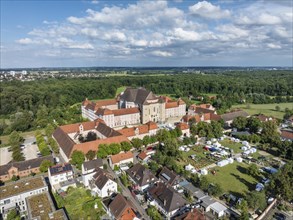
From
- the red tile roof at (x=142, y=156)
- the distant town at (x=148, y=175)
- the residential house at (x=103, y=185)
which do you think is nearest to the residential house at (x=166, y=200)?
the distant town at (x=148, y=175)

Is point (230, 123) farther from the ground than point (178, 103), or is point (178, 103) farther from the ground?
point (178, 103)

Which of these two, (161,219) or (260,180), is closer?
(161,219)

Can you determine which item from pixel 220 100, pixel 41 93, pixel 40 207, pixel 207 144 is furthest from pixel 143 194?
pixel 41 93

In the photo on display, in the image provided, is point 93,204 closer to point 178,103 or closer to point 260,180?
point 260,180

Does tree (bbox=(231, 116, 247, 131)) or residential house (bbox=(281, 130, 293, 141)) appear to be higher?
tree (bbox=(231, 116, 247, 131))

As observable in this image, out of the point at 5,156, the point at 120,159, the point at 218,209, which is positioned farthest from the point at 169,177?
the point at 5,156

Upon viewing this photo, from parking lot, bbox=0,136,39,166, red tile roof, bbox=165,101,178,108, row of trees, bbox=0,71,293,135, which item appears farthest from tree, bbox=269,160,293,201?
red tile roof, bbox=165,101,178,108

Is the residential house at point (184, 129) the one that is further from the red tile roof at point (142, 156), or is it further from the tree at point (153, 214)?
the tree at point (153, 214)

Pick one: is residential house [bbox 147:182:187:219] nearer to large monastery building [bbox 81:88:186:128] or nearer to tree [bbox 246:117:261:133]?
large monastery building [bbox 81:88:186:128]
